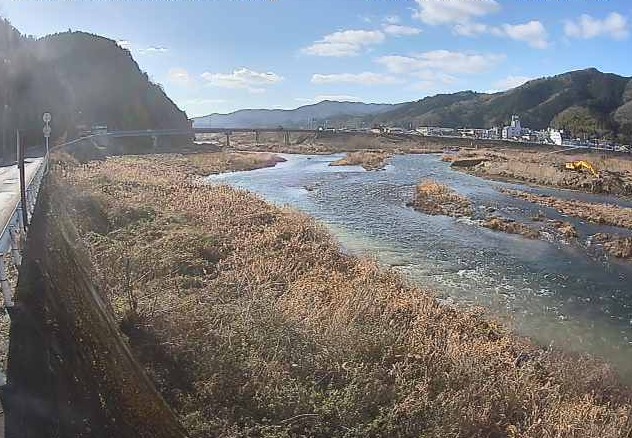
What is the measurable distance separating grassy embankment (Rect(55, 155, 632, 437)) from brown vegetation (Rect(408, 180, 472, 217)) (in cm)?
1515

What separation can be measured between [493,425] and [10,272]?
7874 millimetres

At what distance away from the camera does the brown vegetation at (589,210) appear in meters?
27.0

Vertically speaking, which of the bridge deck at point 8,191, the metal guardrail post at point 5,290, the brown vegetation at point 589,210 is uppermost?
the bridge deck at point 8,191

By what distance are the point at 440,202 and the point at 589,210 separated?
330 inches

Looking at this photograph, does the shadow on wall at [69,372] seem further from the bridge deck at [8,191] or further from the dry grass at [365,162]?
the dry grass at [365,162]

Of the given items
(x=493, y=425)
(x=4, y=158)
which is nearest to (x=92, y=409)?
(x=493, y=425)

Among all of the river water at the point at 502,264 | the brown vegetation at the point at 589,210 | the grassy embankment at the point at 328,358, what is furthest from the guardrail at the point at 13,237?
the brown vegetation at the point at 589,210

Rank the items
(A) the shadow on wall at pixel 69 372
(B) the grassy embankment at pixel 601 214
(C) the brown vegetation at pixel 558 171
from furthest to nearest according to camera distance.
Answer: (C) the brown vegetation at pixel 558 171
(B) the grassy embankment at pixel 601 214
(A) the shadow on wall at pixel 69 372

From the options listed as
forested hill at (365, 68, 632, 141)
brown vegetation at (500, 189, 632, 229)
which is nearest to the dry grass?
brown vegetation at (500, 189, 632, 229)

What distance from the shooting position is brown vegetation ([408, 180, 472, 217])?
95.0ft

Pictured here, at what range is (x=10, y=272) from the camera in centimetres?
823

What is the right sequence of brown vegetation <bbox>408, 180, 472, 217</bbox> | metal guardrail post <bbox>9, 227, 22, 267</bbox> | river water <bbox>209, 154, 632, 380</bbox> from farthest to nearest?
1. brown vegetation <bbox>408, 180, 472, 217</bbox>
2. river water <bbox>209, 154, 632, 380</bbox>
3. metal guardrail post <bbox>9, 227, 22, 267</bbox>

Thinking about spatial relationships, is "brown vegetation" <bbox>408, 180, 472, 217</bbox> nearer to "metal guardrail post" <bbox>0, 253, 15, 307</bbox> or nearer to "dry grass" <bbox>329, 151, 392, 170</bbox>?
"dry grass" <bbox>329, 151, 392, 170</bbox>

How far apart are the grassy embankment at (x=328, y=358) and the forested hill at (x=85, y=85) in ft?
118
